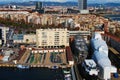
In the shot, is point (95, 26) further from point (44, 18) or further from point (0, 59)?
point (0, 59)

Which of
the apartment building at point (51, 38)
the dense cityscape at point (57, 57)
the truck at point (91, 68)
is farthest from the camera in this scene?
the apartment building at point (51, 38)

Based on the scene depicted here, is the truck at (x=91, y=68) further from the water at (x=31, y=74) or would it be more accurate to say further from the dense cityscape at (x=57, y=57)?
the water at (x=31, y=74)

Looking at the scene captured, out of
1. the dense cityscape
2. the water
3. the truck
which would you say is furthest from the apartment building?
the truck

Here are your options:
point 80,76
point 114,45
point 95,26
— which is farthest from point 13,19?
point 80,76

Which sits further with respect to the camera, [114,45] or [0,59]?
[114,45]

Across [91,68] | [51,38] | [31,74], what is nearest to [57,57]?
[51,38]

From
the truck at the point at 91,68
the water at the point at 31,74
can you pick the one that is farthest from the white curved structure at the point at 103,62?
the water at the point at 31,74

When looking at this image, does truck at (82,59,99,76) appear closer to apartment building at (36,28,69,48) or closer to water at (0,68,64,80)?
water at (0,68,64,80)
